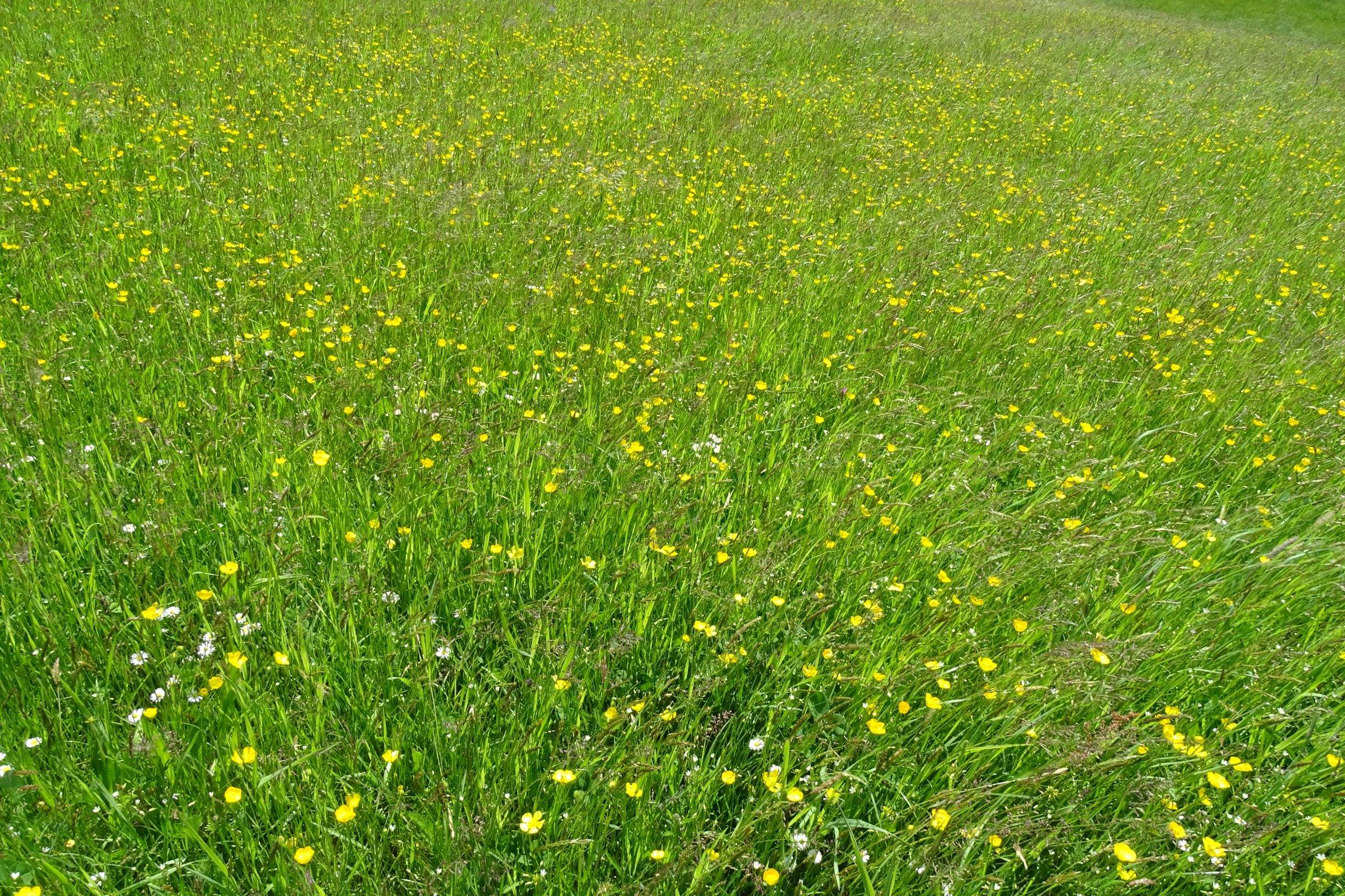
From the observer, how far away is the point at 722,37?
407 inches

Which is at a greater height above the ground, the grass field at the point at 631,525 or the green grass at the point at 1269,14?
the green grass at the point at 1269,14

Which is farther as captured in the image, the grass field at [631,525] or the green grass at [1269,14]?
the green grass at [1269,14]

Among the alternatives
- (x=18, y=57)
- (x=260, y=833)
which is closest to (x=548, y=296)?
(x=260, y=833)

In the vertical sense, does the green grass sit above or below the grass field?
above

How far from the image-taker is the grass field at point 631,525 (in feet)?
5.28

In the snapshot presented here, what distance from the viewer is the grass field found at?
1.61 metres

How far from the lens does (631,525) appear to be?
2408 mm


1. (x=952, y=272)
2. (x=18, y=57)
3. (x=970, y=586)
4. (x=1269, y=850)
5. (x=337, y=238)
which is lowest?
(x=1269, y=850)

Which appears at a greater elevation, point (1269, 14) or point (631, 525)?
point (1269, 14)

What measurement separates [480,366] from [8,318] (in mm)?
1863

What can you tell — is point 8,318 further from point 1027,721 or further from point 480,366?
point 1027,721

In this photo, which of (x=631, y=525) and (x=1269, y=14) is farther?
(x=1269, y=14)

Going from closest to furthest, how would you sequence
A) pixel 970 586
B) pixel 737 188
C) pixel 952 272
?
1. pixel 970 586
2. pixel 952 272
3. pixel 737 188

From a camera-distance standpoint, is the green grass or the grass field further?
the green grass
